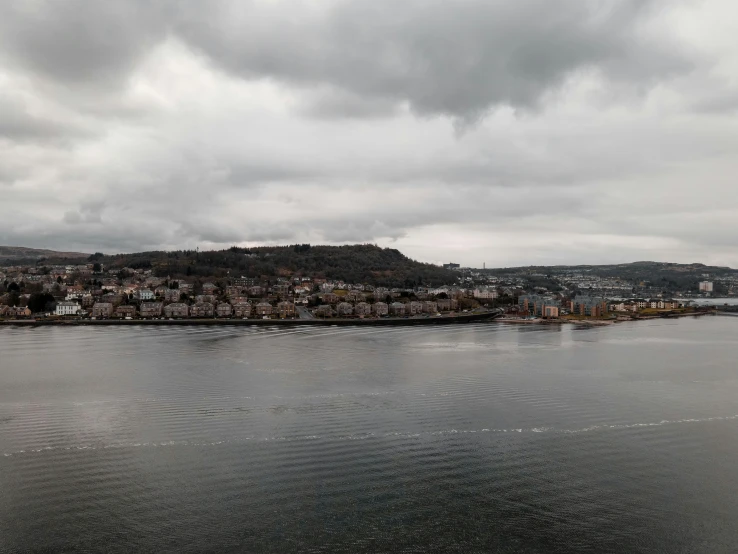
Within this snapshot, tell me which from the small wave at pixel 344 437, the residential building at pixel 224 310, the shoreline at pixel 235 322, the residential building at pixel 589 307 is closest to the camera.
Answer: the small wave at pixel 344 437

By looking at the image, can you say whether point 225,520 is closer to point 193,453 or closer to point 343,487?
point 343,487

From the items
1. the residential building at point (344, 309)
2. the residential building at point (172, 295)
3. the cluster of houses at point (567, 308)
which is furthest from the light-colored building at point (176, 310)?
the cluster of houses at point (567, 308)

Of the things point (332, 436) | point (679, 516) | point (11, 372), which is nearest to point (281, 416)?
point (332, 436)

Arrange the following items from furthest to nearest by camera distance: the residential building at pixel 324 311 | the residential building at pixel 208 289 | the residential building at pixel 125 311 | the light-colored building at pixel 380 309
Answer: the residential building at pixel 208 289, the light-colored building at pixel 380 309, the residential building at pixel 324 311, the residential building at pixel 125 311

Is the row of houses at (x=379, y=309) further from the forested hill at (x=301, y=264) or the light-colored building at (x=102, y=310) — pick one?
the forested hill at (x=301, y=264)

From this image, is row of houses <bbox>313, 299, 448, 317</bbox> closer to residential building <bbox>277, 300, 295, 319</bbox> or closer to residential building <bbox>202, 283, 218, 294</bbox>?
residential building <bbox>277, 300, 295, 319</bbox>
